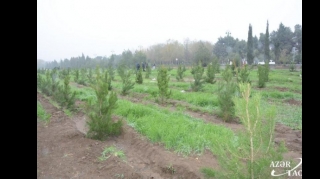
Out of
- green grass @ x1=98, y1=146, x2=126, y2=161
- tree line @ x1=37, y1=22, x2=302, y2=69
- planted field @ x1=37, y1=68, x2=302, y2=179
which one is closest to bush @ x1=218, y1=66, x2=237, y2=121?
planted field @ x1=37, y1=68, x2=302, y2=179

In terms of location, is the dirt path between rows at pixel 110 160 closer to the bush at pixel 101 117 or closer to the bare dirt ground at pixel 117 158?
the bare dirt ground at pixel 117 158

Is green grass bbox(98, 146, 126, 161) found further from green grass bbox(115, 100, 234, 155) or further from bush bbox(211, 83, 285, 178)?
bush bbox(211, 83, 285, 178)

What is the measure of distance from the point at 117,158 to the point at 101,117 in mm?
1560

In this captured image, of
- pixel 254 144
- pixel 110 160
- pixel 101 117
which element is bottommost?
pixel 110 160

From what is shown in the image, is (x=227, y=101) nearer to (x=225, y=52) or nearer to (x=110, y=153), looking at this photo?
(x=110, y=153)

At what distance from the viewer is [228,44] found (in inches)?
2297

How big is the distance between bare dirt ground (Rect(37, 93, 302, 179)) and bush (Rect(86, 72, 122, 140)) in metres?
0.22

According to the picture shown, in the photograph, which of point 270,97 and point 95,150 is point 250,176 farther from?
point 270,97

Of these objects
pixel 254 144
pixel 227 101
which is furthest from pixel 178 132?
pixel 254 144

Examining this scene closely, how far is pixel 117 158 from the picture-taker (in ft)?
16.0

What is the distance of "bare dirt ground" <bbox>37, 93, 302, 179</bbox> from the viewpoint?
4.26m

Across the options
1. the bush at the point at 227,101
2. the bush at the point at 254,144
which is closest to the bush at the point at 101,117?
the bush at the point at 227,101

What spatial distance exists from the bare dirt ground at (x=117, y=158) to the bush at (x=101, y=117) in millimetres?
220
